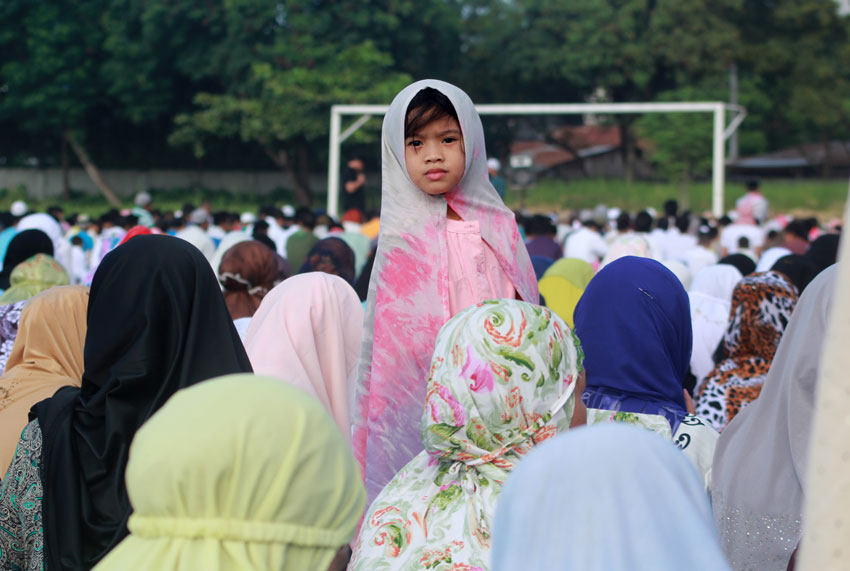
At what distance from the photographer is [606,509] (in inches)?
48.6

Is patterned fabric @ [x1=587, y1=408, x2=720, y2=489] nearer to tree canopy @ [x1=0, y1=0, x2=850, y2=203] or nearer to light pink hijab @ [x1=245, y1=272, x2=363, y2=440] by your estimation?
light pink hijab @ [x1=245, y1=272, x2=363, y2=440]

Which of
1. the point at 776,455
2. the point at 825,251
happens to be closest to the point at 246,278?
the point at 776,455

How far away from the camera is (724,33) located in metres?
28.8

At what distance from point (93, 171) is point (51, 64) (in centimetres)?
362

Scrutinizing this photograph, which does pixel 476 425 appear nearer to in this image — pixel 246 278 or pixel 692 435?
pixel 692 435

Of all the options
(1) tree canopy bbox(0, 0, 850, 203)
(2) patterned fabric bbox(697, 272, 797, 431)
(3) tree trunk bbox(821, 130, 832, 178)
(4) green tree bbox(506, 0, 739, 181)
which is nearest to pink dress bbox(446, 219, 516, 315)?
(2) patterned fabric bbox(697, 272, 797, 431)

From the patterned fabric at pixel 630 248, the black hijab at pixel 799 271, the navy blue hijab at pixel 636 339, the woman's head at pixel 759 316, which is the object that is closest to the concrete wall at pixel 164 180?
the patterned fabric at pixel 630 248

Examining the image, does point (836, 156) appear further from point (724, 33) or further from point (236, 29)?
point (236, 29)

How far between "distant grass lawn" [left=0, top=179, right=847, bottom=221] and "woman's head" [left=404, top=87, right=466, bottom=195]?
1917 cm

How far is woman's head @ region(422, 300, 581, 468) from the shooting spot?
1.96 metres

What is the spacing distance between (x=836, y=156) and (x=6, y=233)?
30.9 metres

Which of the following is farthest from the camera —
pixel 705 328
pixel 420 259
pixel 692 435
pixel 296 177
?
pixel 296 177

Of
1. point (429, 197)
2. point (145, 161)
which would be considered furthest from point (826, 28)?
point (429, 197)

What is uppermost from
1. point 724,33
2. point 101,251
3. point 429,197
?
point 724,33
